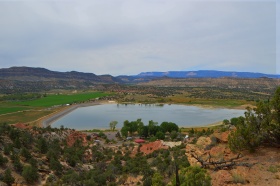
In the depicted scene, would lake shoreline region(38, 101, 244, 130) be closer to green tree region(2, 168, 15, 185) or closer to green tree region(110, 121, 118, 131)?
green tree region(110, 121, 118, 131)

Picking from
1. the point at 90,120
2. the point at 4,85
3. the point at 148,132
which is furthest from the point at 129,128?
the point at 4,85

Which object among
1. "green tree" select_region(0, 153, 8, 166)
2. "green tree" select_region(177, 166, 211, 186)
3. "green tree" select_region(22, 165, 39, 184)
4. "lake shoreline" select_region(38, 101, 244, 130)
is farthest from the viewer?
"lake shoreline" select_region(38, 101, 244, 130)

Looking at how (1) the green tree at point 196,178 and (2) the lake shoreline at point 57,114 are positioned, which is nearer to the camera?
(1) the green tree at point 196,178

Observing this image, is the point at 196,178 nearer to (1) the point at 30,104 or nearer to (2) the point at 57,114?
(2) the point at 57,114

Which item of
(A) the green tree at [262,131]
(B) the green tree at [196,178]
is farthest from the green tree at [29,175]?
(A) the green tree at [262,131]

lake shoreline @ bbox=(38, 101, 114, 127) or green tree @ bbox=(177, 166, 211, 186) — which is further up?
green tree @ bbox=(177, 166, 211, 186)

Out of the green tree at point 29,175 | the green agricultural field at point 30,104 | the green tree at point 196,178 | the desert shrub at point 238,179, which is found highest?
the green tree at point 196,178

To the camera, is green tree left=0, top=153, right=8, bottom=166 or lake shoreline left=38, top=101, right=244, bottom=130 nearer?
green tree left=0, top=153, right=8, bottom=166

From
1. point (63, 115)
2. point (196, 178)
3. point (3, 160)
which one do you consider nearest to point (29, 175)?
point (3, 160)

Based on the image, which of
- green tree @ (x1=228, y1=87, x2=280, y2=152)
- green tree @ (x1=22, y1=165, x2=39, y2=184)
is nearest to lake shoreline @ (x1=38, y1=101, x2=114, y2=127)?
green tree @ (x1=22, y1=165, x2=39, y2=184)

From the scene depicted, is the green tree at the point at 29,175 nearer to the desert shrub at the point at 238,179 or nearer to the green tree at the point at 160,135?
the desert shrub at the point at 238,179

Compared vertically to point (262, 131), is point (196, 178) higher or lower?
lower
